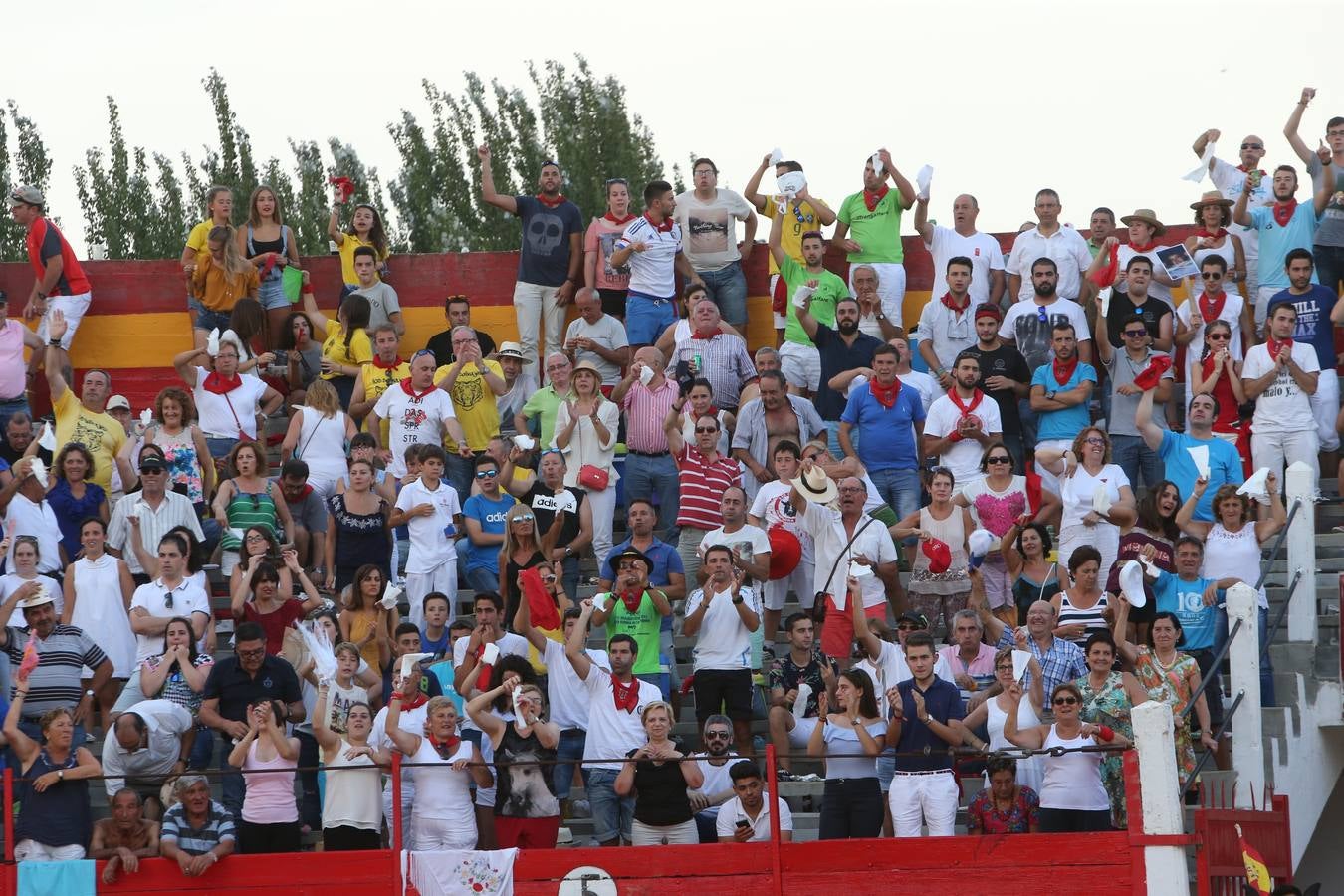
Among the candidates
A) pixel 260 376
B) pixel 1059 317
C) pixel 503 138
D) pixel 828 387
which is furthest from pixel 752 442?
pixel 503 138

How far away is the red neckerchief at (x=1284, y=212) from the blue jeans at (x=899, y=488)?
4259mm

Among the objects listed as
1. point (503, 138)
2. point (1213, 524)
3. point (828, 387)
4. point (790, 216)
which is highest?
point (503, 138)

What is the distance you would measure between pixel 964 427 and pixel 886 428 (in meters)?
0.60

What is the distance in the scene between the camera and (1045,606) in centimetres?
1361

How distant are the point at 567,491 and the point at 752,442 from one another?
1.65 meters

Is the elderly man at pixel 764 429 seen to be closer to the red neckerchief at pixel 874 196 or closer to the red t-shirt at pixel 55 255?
the red neckerchief at pixel 874 196

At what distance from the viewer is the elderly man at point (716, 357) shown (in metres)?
17.5

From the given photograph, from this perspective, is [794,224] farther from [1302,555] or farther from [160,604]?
[160,604]

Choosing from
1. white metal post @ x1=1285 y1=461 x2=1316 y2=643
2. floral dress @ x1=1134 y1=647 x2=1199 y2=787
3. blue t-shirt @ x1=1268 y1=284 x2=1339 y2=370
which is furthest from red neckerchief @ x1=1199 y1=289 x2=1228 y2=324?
floral dress @ x1=1134 y1=647 x2=1199 y2=787

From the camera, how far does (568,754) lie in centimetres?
1409

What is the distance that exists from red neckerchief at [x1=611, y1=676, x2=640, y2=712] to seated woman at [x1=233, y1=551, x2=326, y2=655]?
2.46 meters

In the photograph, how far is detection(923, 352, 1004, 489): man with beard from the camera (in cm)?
1634

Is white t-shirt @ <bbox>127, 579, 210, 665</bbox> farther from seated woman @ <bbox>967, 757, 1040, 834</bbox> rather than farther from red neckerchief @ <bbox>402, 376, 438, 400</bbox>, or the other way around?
seated woman @ <bbox>967, 757, 1040, 834</bbox>

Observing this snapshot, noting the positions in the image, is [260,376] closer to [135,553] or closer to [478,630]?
[135,553]
